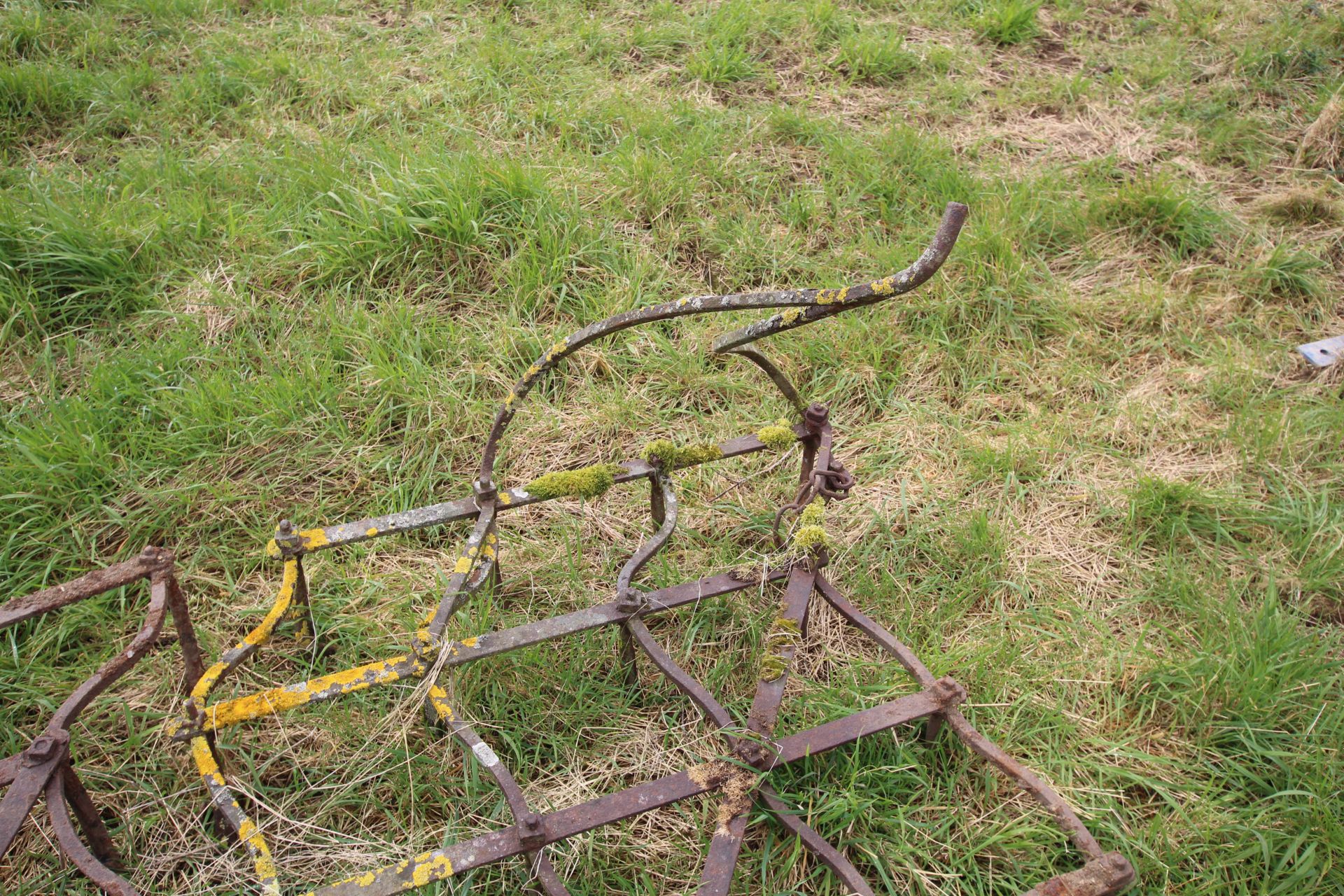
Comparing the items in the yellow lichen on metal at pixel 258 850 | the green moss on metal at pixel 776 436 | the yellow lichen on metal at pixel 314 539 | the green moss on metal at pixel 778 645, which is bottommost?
the yellow lichen on metal at pixel 258 850

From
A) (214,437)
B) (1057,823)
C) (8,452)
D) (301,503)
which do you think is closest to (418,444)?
(301,503)

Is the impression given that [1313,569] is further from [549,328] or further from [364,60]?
[364,60]

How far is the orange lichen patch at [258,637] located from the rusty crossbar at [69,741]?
0.13 m

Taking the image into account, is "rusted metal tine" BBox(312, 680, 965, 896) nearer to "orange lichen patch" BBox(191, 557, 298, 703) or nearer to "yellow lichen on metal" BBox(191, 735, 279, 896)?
"yellow lichen on metal" BBox(191, 735, 279, 896)

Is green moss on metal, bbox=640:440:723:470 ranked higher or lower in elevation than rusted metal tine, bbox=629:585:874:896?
higher

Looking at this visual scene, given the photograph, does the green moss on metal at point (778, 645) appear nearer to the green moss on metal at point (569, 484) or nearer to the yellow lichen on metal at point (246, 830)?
the green moss on metal at point (569, 484)

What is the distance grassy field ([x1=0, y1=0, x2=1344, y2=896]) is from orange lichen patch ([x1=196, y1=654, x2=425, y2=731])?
18cm

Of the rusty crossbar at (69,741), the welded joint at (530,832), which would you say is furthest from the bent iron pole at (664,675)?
the rusty crossbar at (69,741)

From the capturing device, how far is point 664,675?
98.0 inches

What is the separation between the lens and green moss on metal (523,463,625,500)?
2.32 m

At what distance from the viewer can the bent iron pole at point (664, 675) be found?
1.84 metres

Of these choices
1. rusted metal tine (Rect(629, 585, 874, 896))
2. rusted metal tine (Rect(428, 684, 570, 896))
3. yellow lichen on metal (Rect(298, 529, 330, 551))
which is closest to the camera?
rusted metal tine (Rect(428, 684, 570, 896))

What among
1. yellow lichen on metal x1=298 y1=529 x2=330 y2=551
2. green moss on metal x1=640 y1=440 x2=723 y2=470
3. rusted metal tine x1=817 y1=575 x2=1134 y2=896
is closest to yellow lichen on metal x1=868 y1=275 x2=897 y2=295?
green moss on metal x1=640 y1=440 x2=723 y2=470

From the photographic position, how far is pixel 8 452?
276cm
